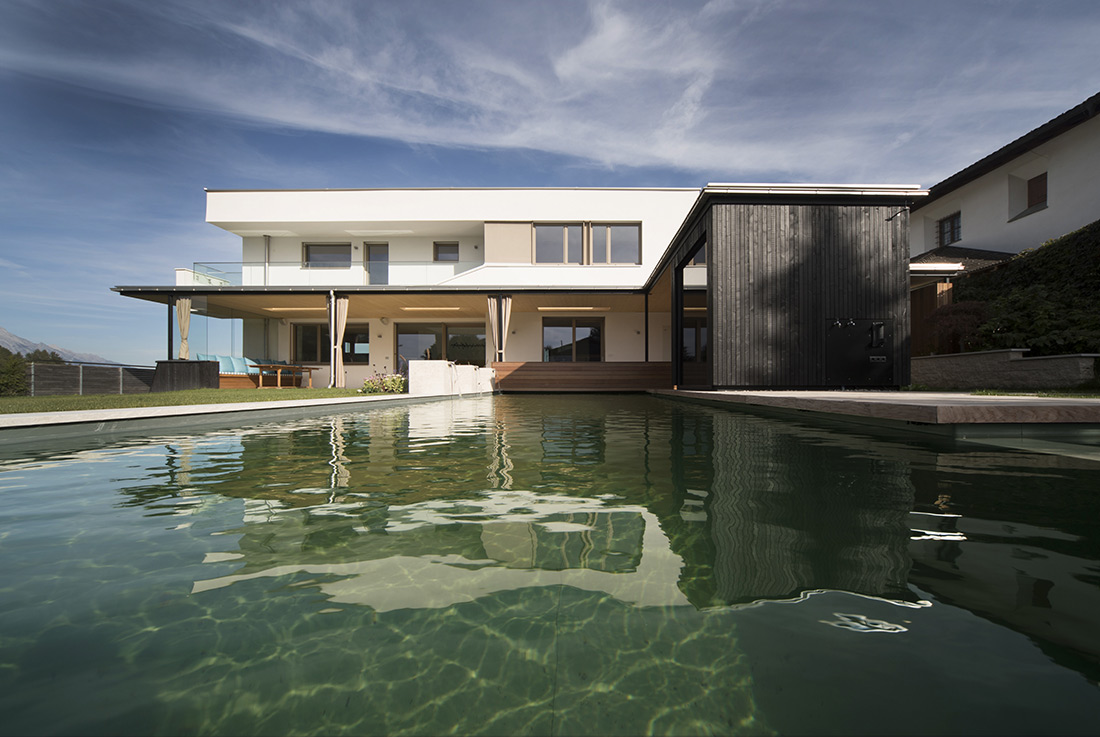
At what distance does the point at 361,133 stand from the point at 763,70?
15280 mm

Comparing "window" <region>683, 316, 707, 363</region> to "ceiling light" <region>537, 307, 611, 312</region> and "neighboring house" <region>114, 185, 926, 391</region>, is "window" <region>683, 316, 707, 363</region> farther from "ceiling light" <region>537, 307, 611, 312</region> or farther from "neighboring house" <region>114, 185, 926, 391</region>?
"ceiling light" <region>537, 307, 611, 312</region>

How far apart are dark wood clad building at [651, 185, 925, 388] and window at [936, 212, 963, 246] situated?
24.5 ft

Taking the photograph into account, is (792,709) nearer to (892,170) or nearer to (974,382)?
(974,382)

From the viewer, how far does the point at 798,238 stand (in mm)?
7840

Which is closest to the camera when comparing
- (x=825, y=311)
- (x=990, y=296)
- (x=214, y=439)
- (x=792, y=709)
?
(x=792, y=709)

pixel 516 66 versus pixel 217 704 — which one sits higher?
pixel 516 66

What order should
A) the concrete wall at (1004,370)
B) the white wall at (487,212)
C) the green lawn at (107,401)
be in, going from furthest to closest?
the white wall at (487,212) < the concrete wall at (1004,370) < the green lawn at (107,401)

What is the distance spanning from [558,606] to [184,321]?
1580 centimetres

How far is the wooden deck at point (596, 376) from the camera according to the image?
1419 cm

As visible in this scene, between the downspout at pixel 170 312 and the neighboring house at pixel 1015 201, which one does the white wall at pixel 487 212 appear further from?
the neighboring house at pixel 1015 201

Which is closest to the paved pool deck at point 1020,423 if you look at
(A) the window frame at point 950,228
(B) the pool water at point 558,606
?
(B) the pool water at point 558,606

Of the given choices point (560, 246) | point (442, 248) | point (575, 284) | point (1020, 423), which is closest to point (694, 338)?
point (575, 284)

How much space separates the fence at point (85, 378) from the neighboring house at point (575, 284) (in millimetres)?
1617

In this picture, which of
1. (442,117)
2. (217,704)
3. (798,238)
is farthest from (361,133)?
(217,704)
